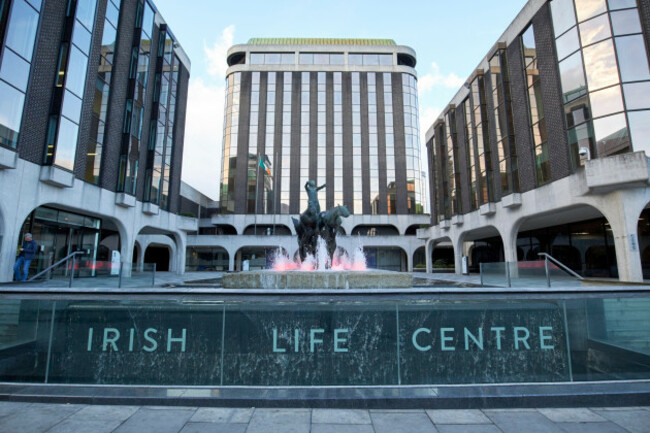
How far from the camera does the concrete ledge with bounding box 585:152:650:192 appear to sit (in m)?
14.7

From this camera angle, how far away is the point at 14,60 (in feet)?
48.4


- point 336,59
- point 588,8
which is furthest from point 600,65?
point 336,59

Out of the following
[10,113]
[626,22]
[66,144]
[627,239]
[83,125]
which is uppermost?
→ [626,22]

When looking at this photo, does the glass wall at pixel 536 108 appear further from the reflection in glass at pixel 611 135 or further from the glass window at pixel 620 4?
the glass window at pixel 620 4

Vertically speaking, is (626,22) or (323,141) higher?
(323,141)

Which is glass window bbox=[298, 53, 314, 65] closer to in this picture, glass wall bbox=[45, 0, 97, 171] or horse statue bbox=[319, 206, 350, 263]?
glass wall bbox=[45, 0, 97, 171]

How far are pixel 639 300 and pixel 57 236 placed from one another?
→ 86.8 ft

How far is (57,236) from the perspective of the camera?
19906 millimetres

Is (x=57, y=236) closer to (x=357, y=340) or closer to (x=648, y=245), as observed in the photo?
(x=357, y=340)

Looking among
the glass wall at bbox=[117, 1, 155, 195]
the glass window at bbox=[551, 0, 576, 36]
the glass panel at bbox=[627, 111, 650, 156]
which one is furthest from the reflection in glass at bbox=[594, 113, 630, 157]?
the glass wall at bbox=[117, 1, 155, 195]

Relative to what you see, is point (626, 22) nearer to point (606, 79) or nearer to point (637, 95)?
point (606, 79)

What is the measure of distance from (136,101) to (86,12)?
6759mm

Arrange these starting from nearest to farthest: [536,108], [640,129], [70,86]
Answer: [640,129]
[70,86]
[536,108]

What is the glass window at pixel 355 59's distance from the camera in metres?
56.5
